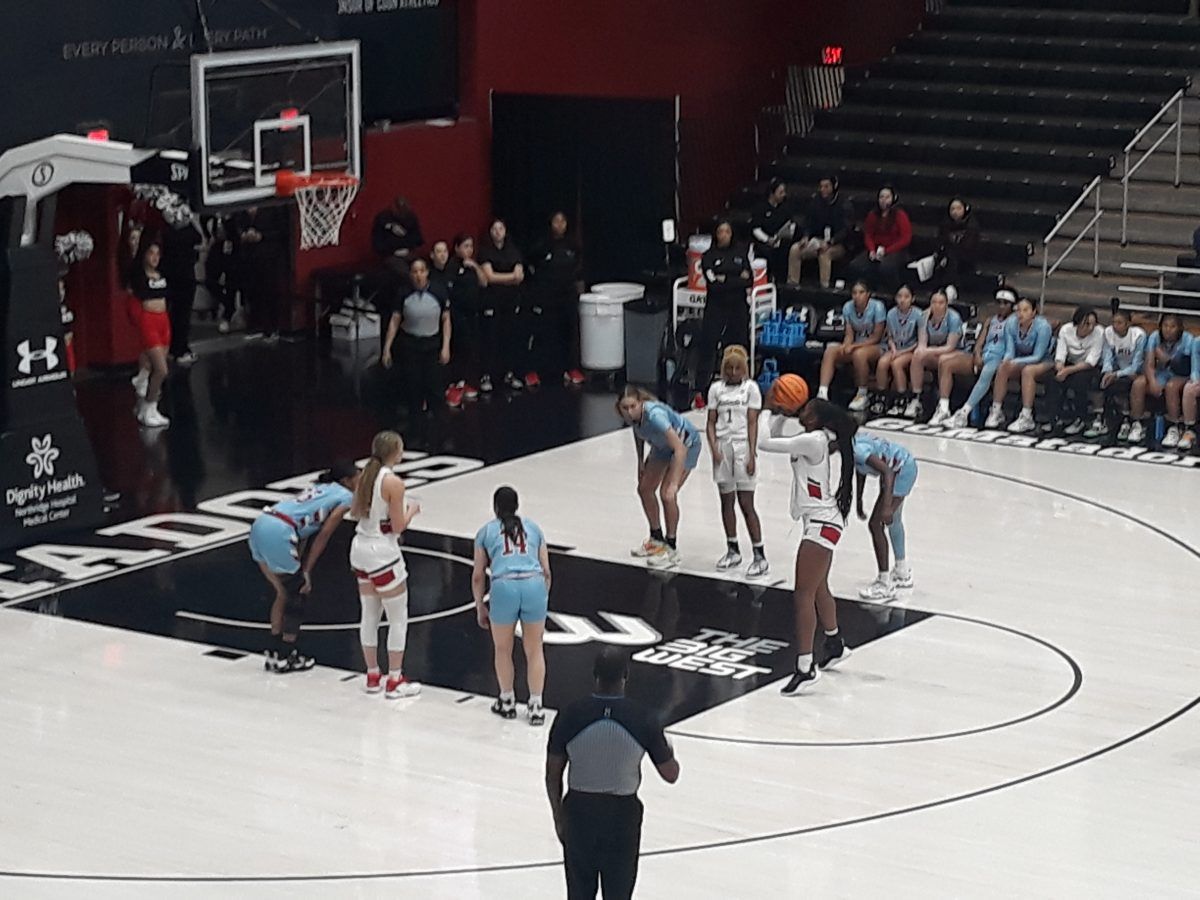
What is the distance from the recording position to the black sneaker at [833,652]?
45.7 ft

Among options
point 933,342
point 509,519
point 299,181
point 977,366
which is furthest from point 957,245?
point 509,519

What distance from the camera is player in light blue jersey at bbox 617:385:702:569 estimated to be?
1532 centimetres

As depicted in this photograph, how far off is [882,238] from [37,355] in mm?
9622

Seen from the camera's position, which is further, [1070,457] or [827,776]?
[1070,457]

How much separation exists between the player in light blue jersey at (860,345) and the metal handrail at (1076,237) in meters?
2.12

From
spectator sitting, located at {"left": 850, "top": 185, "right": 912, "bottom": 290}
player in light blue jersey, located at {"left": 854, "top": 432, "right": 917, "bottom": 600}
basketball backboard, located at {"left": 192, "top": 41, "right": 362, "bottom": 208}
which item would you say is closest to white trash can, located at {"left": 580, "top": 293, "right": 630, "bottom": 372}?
spectator sitting, located at {"left": 850, "top": 185, "right": 912, "bottom": 290}

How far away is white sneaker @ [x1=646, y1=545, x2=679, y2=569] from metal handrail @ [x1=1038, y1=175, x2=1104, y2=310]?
7.92 meters

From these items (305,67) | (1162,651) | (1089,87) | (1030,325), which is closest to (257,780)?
(1162,651)

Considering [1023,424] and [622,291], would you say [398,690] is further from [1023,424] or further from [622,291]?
[622,291]

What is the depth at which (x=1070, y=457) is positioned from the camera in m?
19.9

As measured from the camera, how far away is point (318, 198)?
21.8 m

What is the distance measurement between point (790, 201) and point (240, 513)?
9250mm

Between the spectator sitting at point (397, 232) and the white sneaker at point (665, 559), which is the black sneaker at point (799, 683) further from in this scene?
the spectator sitting at point (397, 232)

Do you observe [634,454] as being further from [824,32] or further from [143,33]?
[824,32]
